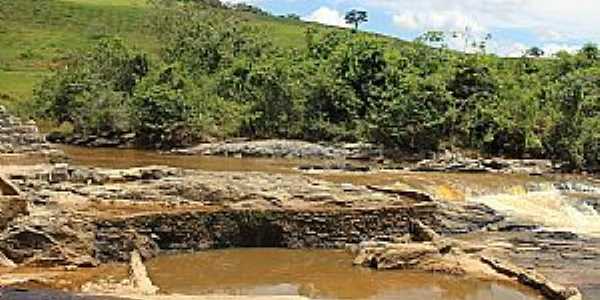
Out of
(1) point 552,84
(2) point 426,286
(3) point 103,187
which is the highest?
(1) point 552,84

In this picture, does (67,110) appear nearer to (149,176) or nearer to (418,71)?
(418,71)

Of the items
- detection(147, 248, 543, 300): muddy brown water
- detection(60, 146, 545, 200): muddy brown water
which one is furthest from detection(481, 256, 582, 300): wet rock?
detection(60, 146, 545, 200): muddy brown water

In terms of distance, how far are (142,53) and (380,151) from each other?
55.9ft

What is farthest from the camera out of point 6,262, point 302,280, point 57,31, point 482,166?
point 57,31

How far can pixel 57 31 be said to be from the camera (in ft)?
287

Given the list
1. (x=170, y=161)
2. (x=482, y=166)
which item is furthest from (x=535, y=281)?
(x=170, y=161)

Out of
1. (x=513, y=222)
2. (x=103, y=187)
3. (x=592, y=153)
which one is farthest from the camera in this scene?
(x=592, y=153)

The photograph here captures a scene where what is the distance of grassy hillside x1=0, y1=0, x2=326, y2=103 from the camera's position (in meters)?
74.8

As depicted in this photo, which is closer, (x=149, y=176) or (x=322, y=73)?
(x=149, y=176)

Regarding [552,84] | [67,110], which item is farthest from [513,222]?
[67,110]

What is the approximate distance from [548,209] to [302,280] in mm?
12569

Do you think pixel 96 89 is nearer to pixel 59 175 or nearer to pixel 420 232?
pixel 59 175

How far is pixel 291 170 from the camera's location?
35.6m

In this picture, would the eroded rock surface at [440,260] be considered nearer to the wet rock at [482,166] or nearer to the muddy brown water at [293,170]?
the muddy brown water at [293,170]
